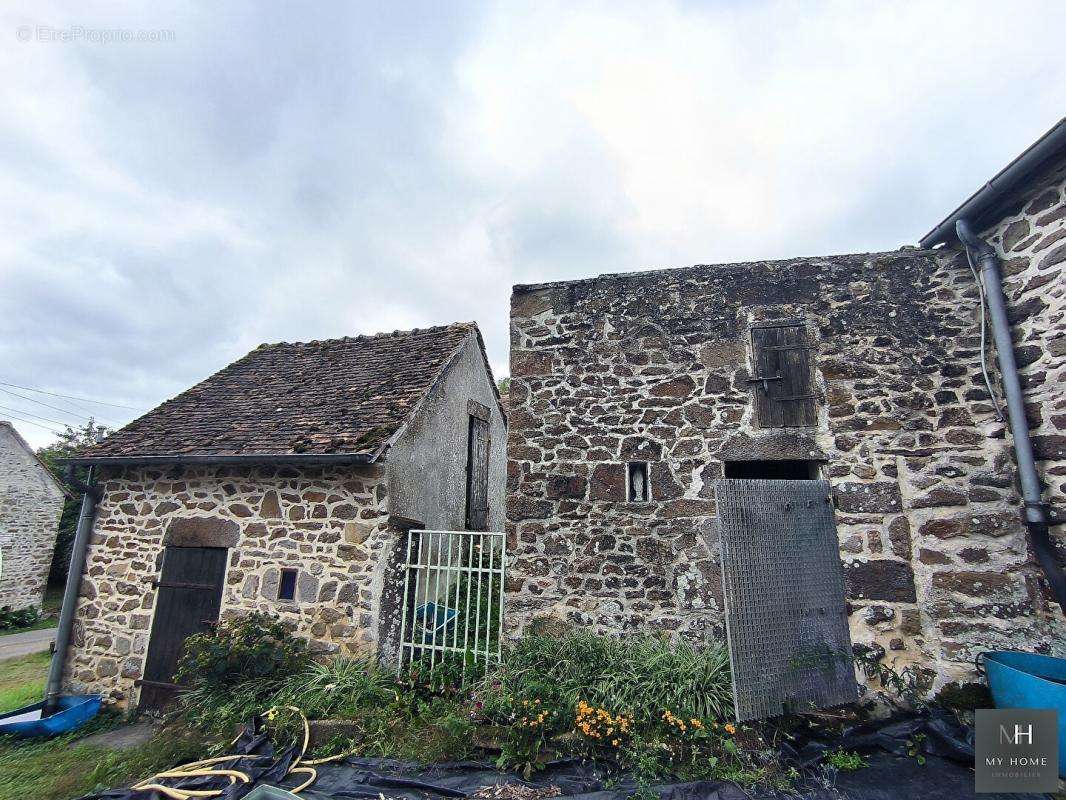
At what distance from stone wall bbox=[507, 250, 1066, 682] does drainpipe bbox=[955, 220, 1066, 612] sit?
0.19 m

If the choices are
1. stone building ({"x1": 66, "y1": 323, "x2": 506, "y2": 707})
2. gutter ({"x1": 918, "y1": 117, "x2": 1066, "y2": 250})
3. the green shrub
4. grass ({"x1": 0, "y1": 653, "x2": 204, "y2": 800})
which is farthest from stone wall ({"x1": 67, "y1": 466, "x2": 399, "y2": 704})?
gutter ({"x1": 918, "y1": 117, "x2": 1066, "y2": 250})

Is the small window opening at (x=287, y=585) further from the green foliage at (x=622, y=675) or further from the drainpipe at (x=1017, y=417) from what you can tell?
the drainpipe at (x=1017, y=417)

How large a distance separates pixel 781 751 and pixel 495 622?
11.7 ft

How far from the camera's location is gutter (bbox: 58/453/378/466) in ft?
18.3

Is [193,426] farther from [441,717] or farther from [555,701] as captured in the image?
[555,701]

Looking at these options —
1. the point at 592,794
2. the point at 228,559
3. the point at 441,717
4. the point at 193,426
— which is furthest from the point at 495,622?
the point at 193,426

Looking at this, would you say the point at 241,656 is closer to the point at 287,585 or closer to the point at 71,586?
the point at 287,585

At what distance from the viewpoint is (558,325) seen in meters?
5.55

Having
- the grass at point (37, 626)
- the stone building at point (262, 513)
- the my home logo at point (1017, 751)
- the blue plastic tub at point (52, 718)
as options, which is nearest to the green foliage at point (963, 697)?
the my home logo at point (1017, 751)

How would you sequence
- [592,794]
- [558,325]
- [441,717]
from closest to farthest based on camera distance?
[592,794], [441,717], [558,325]

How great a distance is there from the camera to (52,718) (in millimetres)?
5535

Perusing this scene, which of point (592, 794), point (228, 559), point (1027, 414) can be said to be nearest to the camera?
point (592, 794)

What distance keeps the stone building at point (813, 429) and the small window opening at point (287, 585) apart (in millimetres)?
2878

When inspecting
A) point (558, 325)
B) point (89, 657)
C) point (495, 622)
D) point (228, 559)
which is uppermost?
point (558, 325)
